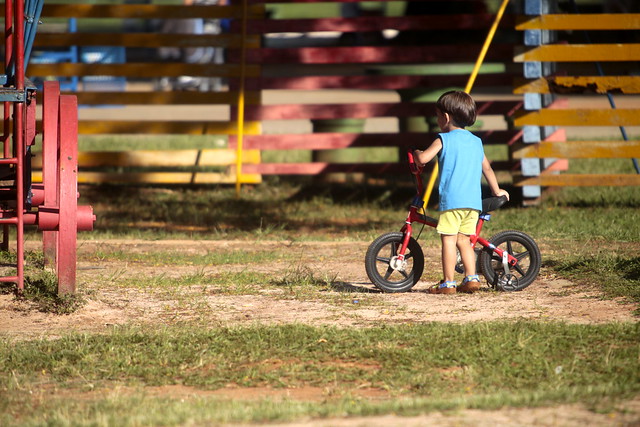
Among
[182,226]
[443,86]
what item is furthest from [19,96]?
[443,86]

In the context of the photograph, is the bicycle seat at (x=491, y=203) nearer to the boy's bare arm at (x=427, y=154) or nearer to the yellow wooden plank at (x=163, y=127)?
the boy's bare arm at (x=427, y=154)

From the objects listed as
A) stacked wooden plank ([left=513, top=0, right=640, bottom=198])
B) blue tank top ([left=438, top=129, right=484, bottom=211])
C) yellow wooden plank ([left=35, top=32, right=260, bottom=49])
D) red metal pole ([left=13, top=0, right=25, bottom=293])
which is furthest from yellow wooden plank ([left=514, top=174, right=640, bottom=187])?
red metal pole ([left=13, top=0, right=25, bottom=293])

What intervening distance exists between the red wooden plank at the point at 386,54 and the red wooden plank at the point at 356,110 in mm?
503

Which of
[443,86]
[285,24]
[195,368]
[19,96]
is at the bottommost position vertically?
[195,368]

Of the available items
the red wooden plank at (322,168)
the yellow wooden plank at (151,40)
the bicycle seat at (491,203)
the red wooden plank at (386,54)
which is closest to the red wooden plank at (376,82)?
the red wooden plank at (386,54)

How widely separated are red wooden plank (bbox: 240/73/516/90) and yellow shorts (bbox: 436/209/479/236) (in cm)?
497

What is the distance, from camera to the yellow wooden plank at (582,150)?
31.6 feet

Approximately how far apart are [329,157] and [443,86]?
1.82m

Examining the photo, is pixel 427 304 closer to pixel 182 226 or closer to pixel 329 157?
pixel 182 226

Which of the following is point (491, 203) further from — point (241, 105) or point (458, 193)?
point (241, 105)

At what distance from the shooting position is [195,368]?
14.6 feet

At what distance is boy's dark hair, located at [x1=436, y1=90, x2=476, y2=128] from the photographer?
5.94m

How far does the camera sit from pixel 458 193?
233 inches

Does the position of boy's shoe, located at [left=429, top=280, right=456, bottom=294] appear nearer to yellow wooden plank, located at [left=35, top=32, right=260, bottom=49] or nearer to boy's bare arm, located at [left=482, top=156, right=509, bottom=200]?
boy's bare arm, located at [left=482, top=156, right=509, bottom=200]
